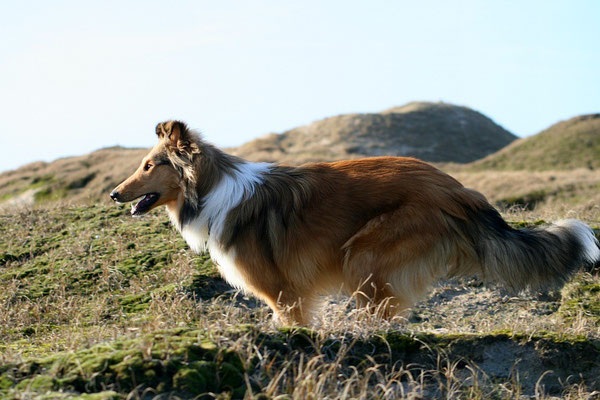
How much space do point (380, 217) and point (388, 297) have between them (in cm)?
74

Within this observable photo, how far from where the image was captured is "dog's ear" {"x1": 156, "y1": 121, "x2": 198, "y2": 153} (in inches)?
257

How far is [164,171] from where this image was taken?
6.69 metres

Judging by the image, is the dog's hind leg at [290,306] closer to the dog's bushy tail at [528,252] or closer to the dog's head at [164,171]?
the dog's head at [164,171]

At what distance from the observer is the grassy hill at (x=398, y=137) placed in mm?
39200

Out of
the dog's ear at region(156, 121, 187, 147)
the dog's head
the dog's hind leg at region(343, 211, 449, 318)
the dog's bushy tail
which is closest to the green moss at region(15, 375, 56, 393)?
the dog's hind leg at region(343, 211, 449, 318)

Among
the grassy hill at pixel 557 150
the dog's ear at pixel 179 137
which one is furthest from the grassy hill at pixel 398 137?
the dog's ear at pixel 179 137

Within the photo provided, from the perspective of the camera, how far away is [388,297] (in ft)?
18.8

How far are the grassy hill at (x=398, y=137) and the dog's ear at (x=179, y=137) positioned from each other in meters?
26.5

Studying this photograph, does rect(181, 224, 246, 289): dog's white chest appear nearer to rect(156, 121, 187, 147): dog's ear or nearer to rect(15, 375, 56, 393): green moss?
rect(156, 121, 187, 147): dog's ear

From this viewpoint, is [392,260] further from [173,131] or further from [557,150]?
[557,150]

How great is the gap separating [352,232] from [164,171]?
212 centimetres

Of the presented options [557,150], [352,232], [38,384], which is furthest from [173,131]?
[557,150]

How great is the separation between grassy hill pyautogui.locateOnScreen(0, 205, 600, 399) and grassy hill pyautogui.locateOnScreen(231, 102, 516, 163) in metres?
25.7

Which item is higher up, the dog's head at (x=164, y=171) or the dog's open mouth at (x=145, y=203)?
the dog's head at (x=164, y=171)
